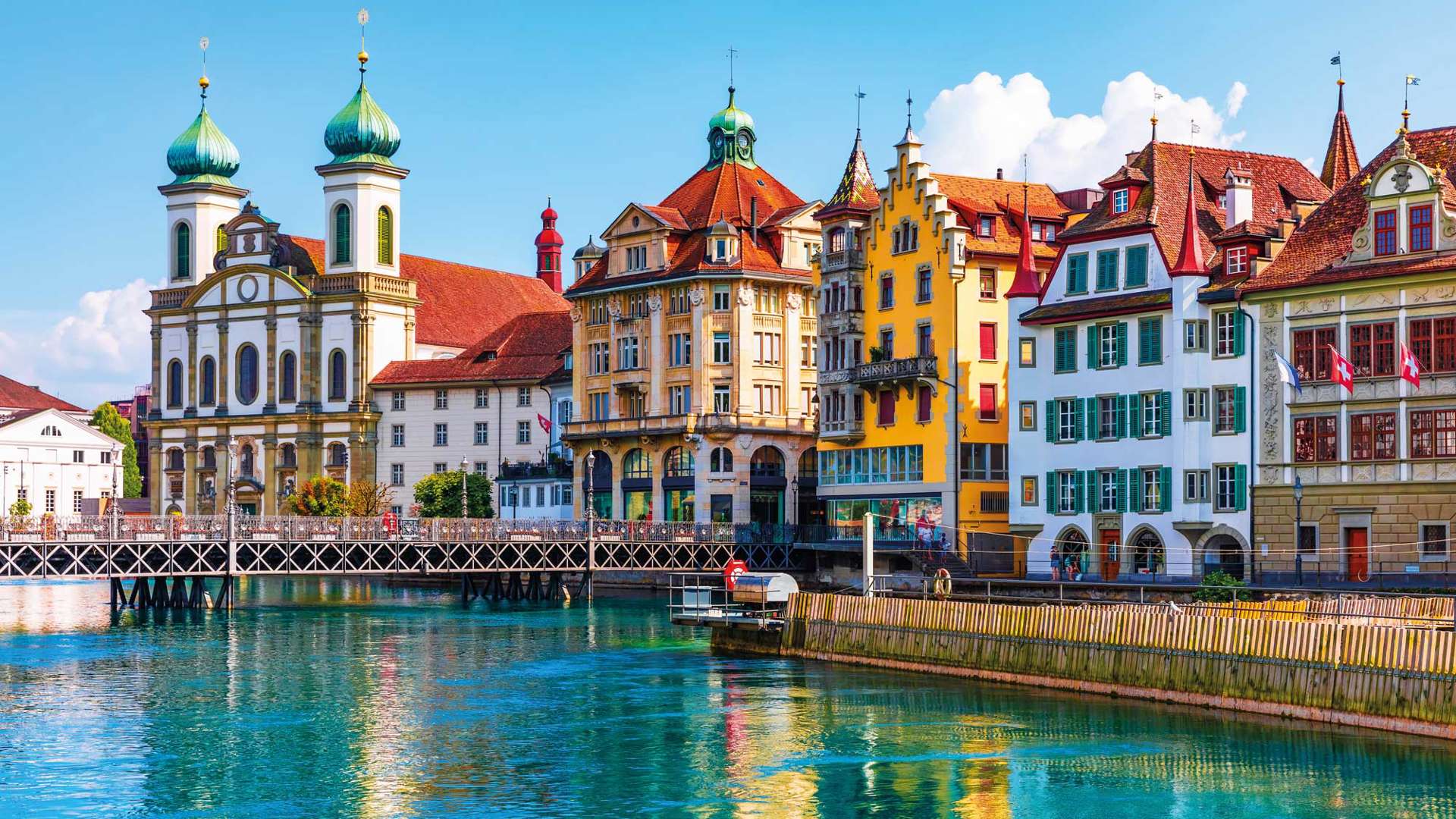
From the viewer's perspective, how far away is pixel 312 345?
14450cm

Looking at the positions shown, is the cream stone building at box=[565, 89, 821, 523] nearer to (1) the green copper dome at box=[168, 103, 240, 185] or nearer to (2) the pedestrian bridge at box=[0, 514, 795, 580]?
(2) the pedestrian bridge at box=[0, 514, 795, 580]

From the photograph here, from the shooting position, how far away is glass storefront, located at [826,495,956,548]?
8988 centimetres

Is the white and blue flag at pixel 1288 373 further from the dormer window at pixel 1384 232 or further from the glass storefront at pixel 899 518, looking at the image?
the glass storefront at pixel 899 518

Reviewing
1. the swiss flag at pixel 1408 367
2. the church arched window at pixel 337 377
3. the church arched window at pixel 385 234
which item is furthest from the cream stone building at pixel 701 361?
the swiss flag at pixel 1408 367

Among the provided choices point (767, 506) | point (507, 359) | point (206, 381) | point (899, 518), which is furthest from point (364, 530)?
point (206, 381)

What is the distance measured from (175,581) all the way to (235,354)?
181ft

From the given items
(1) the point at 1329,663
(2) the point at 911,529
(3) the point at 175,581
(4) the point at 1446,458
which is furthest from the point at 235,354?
(1) the point at 1329,663

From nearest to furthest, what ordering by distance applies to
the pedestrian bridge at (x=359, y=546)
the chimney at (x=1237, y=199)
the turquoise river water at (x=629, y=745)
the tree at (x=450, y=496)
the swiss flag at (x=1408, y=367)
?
1. the turquoise river water at (x=629, y=745)
2. the swiss flag at (x=1408, y=367)
3. the chimney at (x=1237, y=199)
4. the pedestrian bridge at (x=359, y=546)
5. the tree at (x=450, y=496)

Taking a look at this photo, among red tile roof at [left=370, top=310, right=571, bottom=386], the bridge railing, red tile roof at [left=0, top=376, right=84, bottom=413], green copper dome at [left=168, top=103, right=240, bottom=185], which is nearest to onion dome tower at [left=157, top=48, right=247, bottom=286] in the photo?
green copper dome at [left=168, top=103, right=240, bottom=185]

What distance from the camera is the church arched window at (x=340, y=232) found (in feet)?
479

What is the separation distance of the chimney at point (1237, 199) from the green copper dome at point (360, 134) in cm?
8182

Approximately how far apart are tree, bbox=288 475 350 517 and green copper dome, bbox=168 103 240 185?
1276 inches

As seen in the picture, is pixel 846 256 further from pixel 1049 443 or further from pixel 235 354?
pixel 235 354

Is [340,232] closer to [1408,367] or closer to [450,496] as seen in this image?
[450,496]
